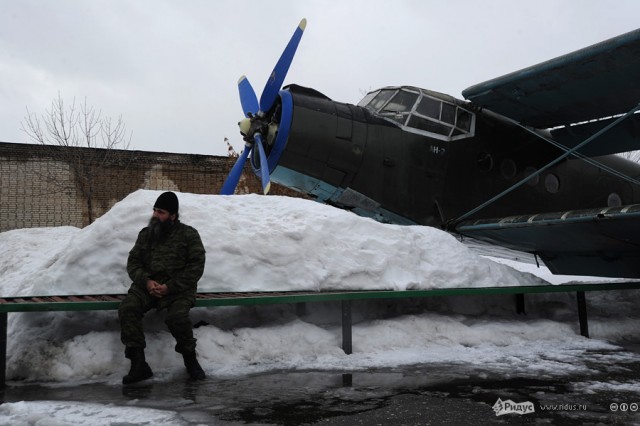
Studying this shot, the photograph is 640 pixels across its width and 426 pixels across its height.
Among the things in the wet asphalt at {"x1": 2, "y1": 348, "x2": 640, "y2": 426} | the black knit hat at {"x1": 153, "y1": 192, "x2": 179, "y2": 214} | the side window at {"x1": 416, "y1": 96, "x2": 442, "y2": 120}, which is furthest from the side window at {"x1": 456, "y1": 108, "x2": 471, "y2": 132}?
the black knit hat at {"x1": 153, "y1": 192, "x2": 179, "y2": 214}

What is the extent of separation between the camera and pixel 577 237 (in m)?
7.46

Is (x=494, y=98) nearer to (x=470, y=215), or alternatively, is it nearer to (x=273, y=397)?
(x=470, y=215)

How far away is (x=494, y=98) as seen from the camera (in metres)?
8.52

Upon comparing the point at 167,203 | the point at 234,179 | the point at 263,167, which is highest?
the point at 234,179

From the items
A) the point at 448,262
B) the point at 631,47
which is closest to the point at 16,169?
the point at 448,262

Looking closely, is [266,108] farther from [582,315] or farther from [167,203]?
[582,315]

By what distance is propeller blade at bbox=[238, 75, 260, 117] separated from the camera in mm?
9555

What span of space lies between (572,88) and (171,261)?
683cm

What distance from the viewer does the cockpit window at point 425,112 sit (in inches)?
335

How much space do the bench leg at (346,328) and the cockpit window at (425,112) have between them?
4.12 meters

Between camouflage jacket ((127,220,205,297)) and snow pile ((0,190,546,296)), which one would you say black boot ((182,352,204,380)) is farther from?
snow pile ((0,190,546,296))

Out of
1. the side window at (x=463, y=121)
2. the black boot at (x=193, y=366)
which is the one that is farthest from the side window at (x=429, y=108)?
the black boot at (x=193, y=366)

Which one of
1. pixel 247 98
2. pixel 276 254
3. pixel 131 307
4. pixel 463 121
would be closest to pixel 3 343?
pixel 131 307

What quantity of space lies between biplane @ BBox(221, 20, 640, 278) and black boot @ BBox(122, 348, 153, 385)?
3.97 metres
